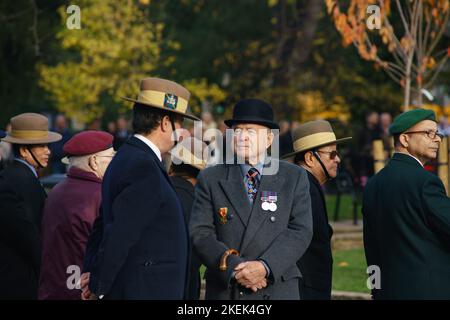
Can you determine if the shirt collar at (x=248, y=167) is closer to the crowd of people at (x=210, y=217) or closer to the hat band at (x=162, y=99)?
the crowd of people at (x=210, y=217)

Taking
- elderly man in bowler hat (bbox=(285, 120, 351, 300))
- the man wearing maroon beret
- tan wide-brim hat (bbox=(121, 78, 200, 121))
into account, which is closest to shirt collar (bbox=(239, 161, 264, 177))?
tan wide-brim hat (bbox=(121, 78, 200, 121))

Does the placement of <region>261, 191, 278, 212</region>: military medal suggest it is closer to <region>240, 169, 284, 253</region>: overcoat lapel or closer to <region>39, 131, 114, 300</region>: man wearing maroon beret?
<region>240, 169, 284, 253</region>: overcoat lapel

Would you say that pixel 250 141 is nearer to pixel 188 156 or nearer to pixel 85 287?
pixel 85 287

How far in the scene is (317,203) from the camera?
7.07 m

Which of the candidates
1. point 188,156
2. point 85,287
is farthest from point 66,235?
point 85,287

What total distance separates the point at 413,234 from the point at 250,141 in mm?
1146

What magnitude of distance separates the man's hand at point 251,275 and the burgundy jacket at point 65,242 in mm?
1669

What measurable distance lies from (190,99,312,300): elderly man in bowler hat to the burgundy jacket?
1286 millimetres

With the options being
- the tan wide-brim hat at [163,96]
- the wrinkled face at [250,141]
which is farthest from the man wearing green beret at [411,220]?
the tan wide-brim hat at [163,96]

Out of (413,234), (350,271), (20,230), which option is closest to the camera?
(413,234)

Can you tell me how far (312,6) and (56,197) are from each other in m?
21.8

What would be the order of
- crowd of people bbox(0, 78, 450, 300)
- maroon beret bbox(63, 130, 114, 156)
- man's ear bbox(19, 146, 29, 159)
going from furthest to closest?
1. man's ear bbox(19, 146, 29, 159)
2. maroon beret bbox(63, 130, 114, 156)
3. crowd of people bbox(0, 78, 450, 300)

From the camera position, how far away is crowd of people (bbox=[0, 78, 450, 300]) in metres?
5.80

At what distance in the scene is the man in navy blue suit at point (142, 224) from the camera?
5.70 m
